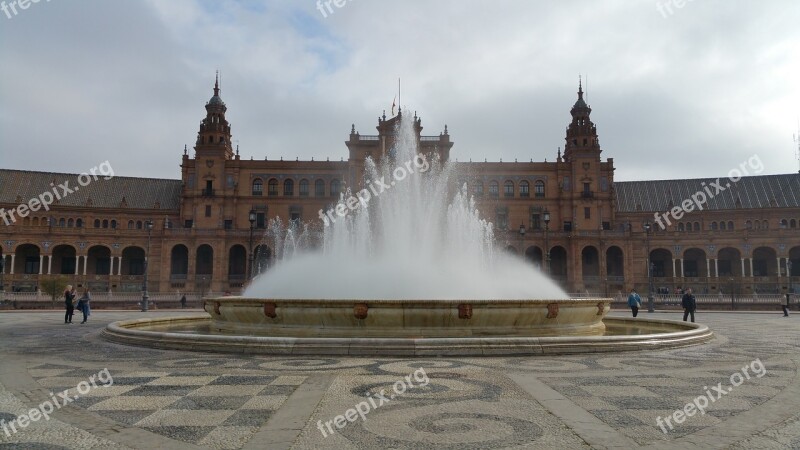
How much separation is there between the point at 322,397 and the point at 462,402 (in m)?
1.80

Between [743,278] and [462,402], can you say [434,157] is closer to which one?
[743,278]

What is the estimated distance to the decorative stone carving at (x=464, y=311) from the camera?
1265 centimetres

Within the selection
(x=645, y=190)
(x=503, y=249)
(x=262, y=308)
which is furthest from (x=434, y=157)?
(x=262, y=308)

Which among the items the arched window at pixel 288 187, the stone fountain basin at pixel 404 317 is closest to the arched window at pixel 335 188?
the arched window at pixel 288 187

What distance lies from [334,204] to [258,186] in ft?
32.1

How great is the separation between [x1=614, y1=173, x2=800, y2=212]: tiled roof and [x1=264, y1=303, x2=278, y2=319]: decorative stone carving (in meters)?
70.5

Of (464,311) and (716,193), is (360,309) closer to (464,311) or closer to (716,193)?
(464,311)

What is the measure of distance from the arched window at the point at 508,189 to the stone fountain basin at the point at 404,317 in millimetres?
59699

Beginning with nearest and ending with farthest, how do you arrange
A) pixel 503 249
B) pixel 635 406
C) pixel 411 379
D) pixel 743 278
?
pixel 635 406
pixel 411 379
pixel 743 278
pixel 503 249

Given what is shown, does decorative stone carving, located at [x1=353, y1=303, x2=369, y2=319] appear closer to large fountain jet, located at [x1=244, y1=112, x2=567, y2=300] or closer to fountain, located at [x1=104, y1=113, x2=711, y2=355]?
fountain, located at [x1=104, y1=113, x2=711, y2=355]

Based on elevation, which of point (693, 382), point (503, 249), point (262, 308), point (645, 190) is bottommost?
point (693, 382)

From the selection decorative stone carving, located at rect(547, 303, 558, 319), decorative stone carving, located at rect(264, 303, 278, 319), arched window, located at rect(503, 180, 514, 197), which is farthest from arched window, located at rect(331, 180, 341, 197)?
decorative stone carving, located at rect(547, 303, 558, 319)

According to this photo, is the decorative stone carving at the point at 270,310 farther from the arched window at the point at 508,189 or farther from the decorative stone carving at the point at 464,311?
the arched window at the point at 508,189

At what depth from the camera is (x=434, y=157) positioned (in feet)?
227
